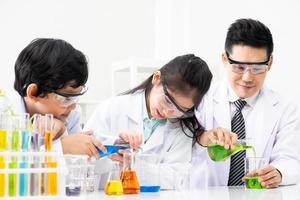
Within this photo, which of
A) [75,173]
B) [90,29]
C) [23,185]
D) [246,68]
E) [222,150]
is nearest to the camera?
[23,185]

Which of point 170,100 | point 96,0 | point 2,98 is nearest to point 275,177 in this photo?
point 170,100

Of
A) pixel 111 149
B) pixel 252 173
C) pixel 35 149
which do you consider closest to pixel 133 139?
pixel 111 149

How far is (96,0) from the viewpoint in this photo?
4723 millimetres

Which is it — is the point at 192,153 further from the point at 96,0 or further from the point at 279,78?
the point at 96,0

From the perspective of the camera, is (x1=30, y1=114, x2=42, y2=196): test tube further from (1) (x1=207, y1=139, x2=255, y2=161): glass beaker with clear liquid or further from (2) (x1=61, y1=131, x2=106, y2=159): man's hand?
(1) (x1=207, y1=139, x2=255, y2=161): glass beaker with clear liquid

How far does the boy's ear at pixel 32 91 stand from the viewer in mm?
1915

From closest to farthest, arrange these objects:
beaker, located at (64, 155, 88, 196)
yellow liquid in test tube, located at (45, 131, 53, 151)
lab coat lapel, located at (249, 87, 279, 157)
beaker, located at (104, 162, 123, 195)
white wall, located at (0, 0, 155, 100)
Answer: yellow liquid in test tube, located at (45, 131, 53, 151)
beaker, located at (64, 155, 88, 196)
beaker, located at (104, 162, 123, 195)
lab coat lapel, located at (249, 87, 279, 157)
white wall, located at (0, 0, 155, 100)

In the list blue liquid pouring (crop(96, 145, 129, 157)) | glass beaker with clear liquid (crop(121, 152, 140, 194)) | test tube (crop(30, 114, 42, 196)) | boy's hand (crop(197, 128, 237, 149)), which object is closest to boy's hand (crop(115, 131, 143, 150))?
blue liquid pouring (crop(96, 145, 129, 157))

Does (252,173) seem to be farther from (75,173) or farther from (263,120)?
(75,173)

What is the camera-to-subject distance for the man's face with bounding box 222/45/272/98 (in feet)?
8.07

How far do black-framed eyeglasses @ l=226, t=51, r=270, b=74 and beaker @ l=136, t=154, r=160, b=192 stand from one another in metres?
0.76

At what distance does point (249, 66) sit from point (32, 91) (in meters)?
1.11

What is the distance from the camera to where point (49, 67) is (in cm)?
192

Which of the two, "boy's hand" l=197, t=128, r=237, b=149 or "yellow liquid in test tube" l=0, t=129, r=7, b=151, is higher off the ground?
"yellow liquid in test tube" l=0, t=129, r=7, b=151
